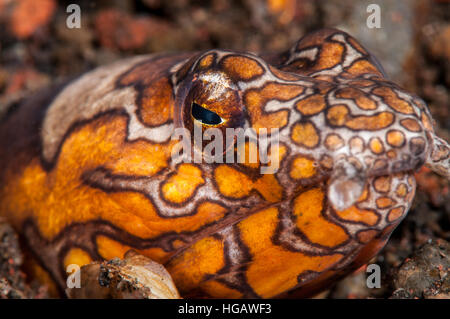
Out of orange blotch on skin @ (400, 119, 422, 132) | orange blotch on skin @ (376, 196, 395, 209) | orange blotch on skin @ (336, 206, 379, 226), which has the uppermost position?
orange blotch on skin @ (400, 119, 422, 132)

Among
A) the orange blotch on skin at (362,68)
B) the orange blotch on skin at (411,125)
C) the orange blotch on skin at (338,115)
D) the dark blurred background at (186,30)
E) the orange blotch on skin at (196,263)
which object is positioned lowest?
the orange blotch on skin at (196,263)

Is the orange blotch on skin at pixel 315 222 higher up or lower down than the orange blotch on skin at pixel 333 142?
lower down

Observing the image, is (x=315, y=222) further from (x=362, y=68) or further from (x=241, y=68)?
(x=362, y=68)

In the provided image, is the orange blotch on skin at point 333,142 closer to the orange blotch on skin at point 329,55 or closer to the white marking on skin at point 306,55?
the orange blotch on skin at point 329,55

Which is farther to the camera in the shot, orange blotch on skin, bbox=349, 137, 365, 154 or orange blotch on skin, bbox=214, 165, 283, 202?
orange blotch on skin, bbox=214, 165, 283, 202

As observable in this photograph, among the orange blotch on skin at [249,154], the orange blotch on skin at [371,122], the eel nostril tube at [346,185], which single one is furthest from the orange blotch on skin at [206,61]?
the eel nostril tube at [346,185]

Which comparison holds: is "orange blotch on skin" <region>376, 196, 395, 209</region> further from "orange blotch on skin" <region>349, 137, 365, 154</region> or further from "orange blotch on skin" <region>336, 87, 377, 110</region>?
"orange blotch on skin" <region>336, 87, 377, 110</region>

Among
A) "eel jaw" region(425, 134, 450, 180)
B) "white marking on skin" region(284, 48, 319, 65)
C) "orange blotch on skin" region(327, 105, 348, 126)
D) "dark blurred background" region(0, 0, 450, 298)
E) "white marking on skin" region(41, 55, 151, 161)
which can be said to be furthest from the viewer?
"dark blurred background" region(0, 0, 450, 298)

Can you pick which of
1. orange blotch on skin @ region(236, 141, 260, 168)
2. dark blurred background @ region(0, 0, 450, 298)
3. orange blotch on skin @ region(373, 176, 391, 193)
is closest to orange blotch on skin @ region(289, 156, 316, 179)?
orange blotch on skin @ region(236, 141, 260, 168)
